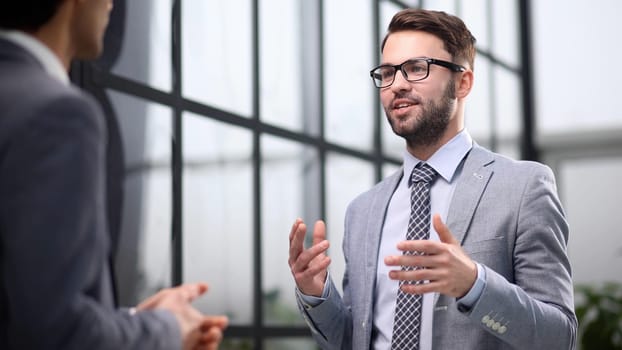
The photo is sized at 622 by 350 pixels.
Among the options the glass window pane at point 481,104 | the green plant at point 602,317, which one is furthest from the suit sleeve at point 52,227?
the green plant at point 602,317

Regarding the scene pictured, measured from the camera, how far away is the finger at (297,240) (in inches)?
74.8

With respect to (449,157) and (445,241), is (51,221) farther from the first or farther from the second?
(449,157)

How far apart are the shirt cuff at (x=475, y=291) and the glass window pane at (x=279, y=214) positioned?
2.00m

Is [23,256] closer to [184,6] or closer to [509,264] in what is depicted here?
[509,264]

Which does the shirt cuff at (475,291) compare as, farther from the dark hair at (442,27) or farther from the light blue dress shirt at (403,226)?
the dark hair at (442,27)

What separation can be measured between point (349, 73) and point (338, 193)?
64 centimetres

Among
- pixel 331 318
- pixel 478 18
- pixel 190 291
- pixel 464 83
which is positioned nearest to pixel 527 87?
pixel 478 18

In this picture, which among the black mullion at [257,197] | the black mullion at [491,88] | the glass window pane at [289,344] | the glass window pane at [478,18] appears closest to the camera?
the black mullion at [257,197]

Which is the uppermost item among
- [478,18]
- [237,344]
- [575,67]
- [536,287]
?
[478,18]

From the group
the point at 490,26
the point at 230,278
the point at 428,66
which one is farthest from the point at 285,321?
the point at 490,26

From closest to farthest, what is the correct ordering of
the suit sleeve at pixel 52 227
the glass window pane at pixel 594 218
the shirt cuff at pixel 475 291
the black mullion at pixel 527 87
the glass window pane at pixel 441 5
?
1. the suit sleeve at pixel 52 227
2. the shirt cuff at pixel 475 291
3. the glass window pane at pixel 441 5
4. the glass window pane at pixel 594 218
5. the black mullion at pixel 527 87

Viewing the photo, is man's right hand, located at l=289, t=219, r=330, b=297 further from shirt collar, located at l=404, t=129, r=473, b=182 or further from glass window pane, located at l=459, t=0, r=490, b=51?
glass window pane, located at l=459, t=0, r=490, b=51

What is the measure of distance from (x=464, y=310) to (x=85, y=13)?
99cm

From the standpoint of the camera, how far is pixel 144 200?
295cm
